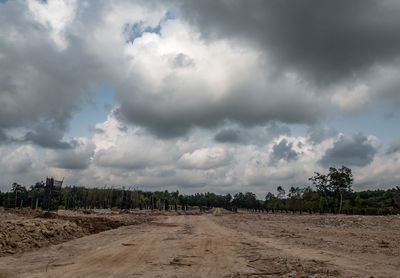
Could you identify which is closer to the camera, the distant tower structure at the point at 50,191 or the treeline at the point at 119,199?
the distant tower structure at the point at 50,191

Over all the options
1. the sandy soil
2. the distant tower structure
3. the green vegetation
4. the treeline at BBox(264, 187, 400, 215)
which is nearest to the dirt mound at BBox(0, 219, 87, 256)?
the sandy soil

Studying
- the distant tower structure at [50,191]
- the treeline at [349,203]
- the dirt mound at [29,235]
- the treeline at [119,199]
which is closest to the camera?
the dirt mound at [29,235]

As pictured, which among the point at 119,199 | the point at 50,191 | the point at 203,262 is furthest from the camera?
the point at 119,199

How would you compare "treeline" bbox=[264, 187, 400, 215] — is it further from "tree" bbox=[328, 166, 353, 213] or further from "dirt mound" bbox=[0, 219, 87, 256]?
"dirt mound" bbox=[0, 219, 87, 256]

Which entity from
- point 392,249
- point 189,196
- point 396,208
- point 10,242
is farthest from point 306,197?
point 189,196

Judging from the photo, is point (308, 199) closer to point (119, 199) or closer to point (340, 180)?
point (340, 180)

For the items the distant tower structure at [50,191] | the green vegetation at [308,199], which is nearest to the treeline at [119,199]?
the green vegetation at [308,199]

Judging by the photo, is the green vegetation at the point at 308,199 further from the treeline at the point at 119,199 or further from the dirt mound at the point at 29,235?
the dirt mound at the point at 29,235

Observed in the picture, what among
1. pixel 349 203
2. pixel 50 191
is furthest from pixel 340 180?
pixel 50 191

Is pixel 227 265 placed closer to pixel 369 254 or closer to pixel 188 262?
A: pixel 188 262

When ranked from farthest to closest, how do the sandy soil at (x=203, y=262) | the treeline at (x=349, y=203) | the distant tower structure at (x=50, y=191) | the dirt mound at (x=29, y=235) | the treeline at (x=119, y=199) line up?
the treeline at (x=119, y=199) < the treeline at (x=349, y=203) < the distant tower structure at (x=50, y=191) < the dirt mound at (x=29, y=235) < the sandy soil at (x=203, y=262)

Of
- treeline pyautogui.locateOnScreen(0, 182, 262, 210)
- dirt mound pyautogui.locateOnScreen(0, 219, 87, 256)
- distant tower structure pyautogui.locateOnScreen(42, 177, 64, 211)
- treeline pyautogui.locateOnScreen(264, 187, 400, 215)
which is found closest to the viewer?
dirt mound pyautogui.locateOnScreen(0, 219, 87, 256)

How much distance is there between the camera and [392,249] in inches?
468

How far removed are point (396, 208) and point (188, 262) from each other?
6453 cm
